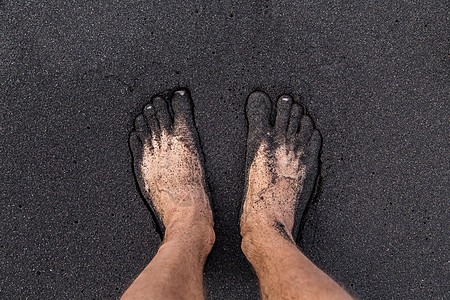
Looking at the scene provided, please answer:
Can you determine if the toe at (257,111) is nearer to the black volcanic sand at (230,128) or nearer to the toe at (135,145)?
the black volcanic sand at (230,128)

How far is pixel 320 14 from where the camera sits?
1.94 m

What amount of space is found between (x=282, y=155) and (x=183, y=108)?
780 mm

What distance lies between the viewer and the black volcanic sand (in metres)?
1.93

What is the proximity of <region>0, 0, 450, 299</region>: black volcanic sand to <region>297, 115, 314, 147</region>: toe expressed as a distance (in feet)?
0.23

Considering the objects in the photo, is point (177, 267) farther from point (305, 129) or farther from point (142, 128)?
point (305, 129)

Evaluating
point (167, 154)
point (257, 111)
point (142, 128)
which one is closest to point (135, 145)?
point (142, 128)

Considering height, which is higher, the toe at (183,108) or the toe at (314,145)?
the toe at (183,108)

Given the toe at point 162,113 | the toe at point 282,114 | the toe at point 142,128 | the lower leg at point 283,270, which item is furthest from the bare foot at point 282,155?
the toe at point 142,128

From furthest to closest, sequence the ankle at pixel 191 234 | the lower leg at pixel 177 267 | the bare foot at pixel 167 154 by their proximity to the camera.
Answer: the bare foot at pixel 167 154, the ankle at pixel 191 234, the lower leg at pixel 177 267

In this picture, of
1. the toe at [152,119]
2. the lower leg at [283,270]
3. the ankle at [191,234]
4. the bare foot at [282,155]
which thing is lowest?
the lower leg at [283,270]

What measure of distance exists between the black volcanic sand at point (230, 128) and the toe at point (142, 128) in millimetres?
111

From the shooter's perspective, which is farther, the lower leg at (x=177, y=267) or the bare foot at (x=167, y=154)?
the bare foot at (x=167, y=154)

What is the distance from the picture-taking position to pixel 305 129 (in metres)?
1.95

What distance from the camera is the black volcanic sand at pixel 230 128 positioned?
193cm
